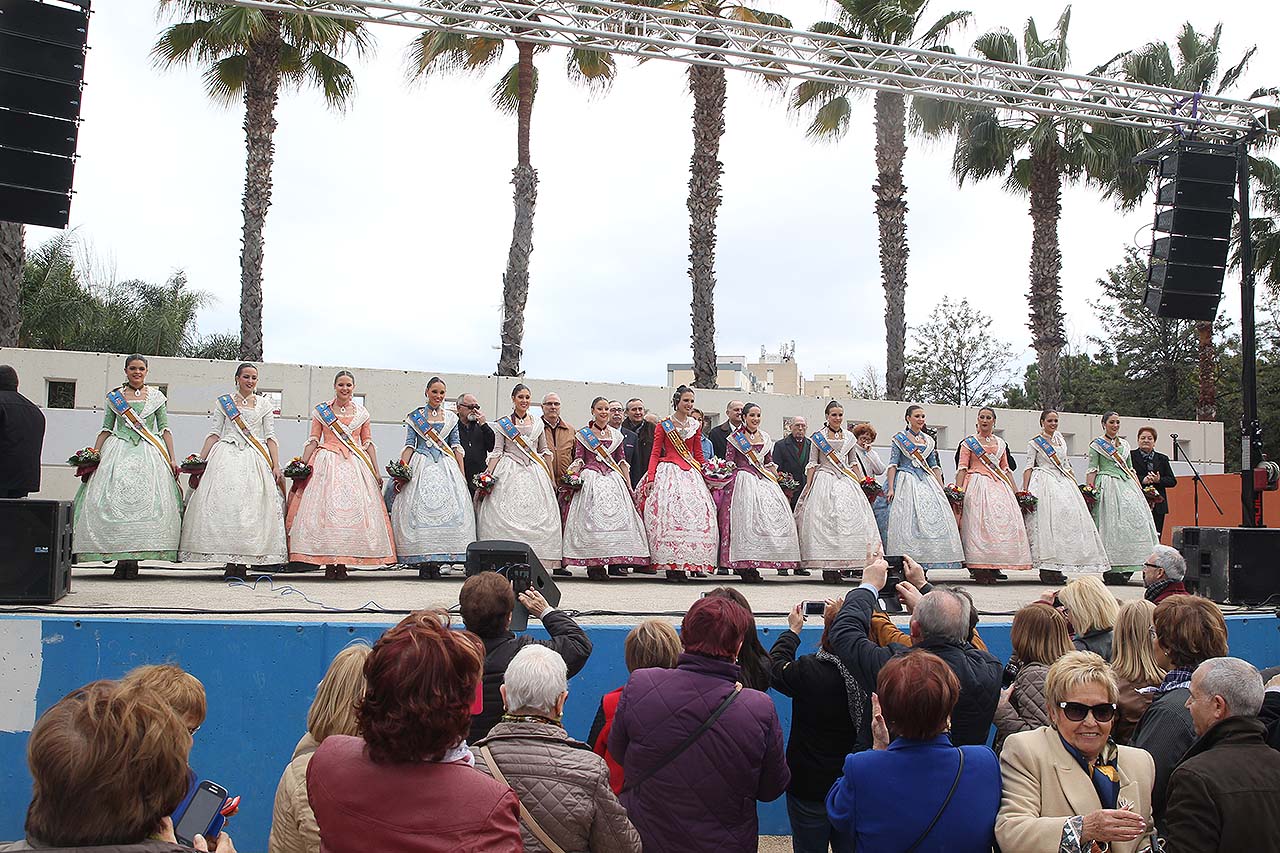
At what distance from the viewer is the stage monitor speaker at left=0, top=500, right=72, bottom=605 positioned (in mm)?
5258

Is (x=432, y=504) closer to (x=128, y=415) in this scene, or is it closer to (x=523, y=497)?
(x=523, y=497)

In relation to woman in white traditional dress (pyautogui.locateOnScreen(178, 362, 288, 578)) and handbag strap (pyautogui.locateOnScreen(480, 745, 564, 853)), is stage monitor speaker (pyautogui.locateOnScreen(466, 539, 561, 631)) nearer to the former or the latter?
handbag strap (pyautogui.locateOnScreen(480, 745, 564, 853))

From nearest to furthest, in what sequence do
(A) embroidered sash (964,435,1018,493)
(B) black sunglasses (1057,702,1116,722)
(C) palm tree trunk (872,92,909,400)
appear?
(B) black sunglasses (1057,702,1116,722)
(A) embroidered sash (964,435,1018,493)
(C) palm tree trunk (872,92,909,400)

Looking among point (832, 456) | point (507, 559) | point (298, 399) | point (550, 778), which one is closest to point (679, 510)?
point (832, 456)

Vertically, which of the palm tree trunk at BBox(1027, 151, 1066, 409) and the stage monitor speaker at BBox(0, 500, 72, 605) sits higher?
the palm tree trunk at BBox(1027, 151, 1066, 409)

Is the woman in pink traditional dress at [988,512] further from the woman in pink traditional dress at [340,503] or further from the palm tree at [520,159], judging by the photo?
the palm tree at [520,159]

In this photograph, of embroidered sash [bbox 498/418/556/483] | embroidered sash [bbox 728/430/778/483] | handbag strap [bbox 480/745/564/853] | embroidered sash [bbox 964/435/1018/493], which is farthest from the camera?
embroidered sash [bbox 964/435/1018/493]

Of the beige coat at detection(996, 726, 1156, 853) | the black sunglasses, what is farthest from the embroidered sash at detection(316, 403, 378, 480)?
the black sunglasses

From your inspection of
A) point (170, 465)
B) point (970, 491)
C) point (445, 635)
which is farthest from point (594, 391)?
point (445, 635)

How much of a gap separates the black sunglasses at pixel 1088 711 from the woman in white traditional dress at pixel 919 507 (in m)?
6.40

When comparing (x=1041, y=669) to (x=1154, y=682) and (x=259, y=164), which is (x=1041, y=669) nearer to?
(x=1154, y=682)

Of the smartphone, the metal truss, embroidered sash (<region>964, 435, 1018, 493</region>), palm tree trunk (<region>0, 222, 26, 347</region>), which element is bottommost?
the smartphone

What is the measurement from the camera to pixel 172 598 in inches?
239

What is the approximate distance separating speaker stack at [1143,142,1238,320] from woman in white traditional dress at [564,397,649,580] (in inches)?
204
